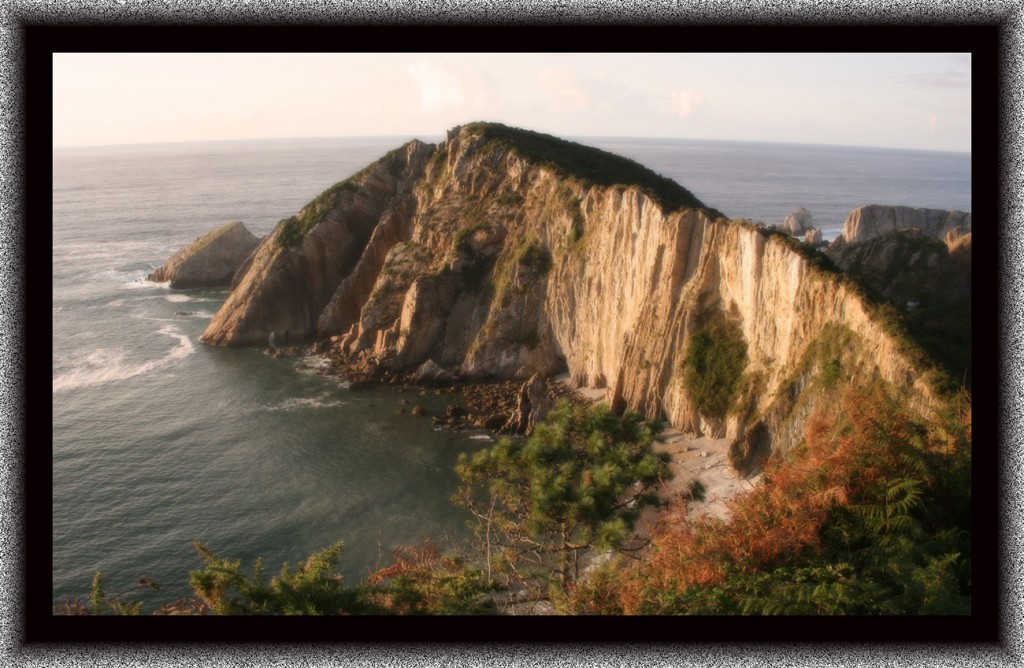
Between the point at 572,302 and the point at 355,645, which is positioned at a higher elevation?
the point at 572,302

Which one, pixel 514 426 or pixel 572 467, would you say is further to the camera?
pixel 514 426

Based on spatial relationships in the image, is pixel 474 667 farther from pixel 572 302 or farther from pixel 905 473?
pixel 572 302

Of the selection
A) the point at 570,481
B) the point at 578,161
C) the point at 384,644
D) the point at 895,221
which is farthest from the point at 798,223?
the point at 384,644

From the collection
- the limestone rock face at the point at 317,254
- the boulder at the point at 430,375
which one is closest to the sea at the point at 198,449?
the boulder at the point at 430,375

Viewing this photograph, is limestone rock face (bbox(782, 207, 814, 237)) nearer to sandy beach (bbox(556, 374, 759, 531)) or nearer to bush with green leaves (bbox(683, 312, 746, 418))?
bush with green leaves (bbox(683, 312, 746, 418))

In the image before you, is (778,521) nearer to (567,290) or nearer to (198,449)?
(198,449)

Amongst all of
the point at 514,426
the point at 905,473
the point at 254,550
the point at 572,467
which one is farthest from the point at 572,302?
the point at 905,473

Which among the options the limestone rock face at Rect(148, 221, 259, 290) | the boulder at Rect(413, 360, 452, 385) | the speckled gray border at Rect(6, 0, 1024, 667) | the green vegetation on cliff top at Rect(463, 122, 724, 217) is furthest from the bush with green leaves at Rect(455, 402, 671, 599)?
the limestone rock face at Rect(148, 221, 259, 290)
